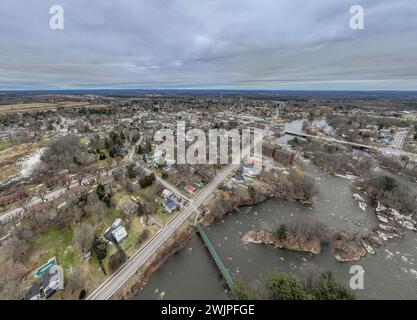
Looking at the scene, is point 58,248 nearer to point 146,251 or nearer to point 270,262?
point 146,251

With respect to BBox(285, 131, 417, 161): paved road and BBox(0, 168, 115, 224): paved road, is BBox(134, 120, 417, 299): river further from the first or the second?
BBox(285, 131, 417, 161): paved road

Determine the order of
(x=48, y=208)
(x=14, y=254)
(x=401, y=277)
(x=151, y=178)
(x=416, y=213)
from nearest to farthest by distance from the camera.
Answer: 1. (x=14, y=254)
2. (x=401, y=277)
3. (x=48, y=208)
4. (x=416, y=213)
5. (x=151, y=178)

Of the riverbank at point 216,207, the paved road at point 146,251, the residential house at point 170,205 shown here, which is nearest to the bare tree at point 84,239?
the paved road at point 146,251

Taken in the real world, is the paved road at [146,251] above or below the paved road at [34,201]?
below

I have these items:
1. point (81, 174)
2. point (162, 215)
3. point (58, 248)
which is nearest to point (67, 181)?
point (81, 174)

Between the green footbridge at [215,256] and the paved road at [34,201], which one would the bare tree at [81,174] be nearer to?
the paved road at [34,201]
